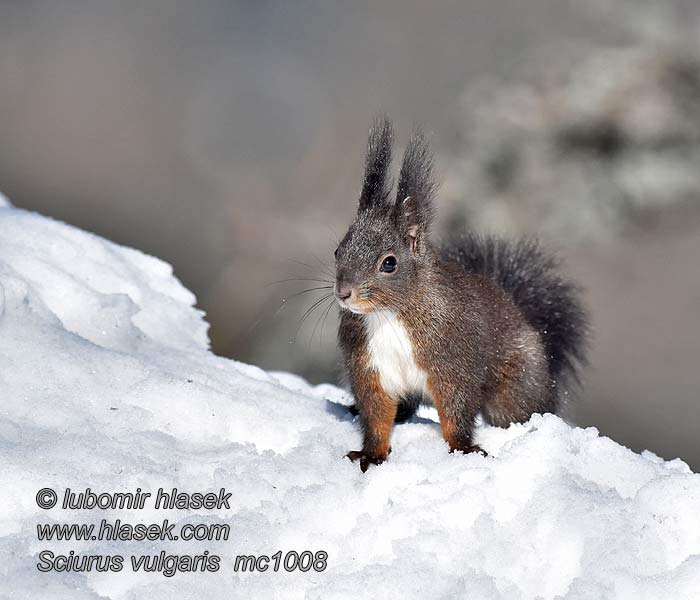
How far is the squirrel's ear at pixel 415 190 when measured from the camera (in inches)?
107

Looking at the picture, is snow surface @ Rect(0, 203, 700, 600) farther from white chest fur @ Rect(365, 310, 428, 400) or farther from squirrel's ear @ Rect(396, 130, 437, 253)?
squirrel's ear @ Rect(396, 130, 437, 253)

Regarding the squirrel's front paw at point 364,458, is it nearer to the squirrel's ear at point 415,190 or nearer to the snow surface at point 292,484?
the snow surface at point 292,484

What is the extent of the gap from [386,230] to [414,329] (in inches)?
12.2

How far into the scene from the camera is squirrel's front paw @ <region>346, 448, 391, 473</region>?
2.48m

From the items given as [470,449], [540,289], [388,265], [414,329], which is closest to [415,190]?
[388,265]

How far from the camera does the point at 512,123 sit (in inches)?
317

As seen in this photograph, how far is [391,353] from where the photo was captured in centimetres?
264

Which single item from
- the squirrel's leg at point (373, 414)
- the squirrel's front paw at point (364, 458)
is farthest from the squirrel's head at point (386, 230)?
the squirrel's front paw at point (364, 458)

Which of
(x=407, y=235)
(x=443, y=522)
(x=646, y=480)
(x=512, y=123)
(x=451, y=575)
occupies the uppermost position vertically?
(x=512, y=123)

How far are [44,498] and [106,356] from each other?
2.43 feet

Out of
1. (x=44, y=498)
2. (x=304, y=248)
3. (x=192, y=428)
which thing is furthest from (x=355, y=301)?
(x=304, y=248)

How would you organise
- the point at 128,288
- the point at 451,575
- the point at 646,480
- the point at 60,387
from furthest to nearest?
1. the point at 128,288
2. the point at 60,387
3. the point at 646,480
4. the point at 451,575

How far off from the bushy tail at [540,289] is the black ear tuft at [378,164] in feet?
2.78

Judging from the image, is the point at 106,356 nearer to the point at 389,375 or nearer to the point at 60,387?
the point at 60,387
